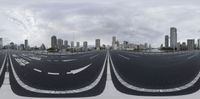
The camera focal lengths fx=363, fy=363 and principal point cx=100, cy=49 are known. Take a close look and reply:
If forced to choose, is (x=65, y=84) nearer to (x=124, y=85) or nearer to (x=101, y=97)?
(x=124, y=85)

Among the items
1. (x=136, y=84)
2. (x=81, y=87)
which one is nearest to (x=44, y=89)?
(x=81, y=87)

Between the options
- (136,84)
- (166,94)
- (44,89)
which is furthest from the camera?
(136,84)

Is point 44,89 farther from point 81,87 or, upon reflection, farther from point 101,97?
point 101,97

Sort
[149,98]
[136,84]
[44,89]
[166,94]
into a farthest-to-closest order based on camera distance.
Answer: [136,84]
[44,89]
[166,94]
[149,98]

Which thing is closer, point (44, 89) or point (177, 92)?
point (177, 92)

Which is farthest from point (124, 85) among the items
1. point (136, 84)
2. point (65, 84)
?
point (65, 84)

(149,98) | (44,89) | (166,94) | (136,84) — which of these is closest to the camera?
(149,98)

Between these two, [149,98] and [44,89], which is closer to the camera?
[149,98]

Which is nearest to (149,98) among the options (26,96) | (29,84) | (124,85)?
(124,85)

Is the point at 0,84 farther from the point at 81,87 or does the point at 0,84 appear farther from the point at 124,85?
the point at 124,85
